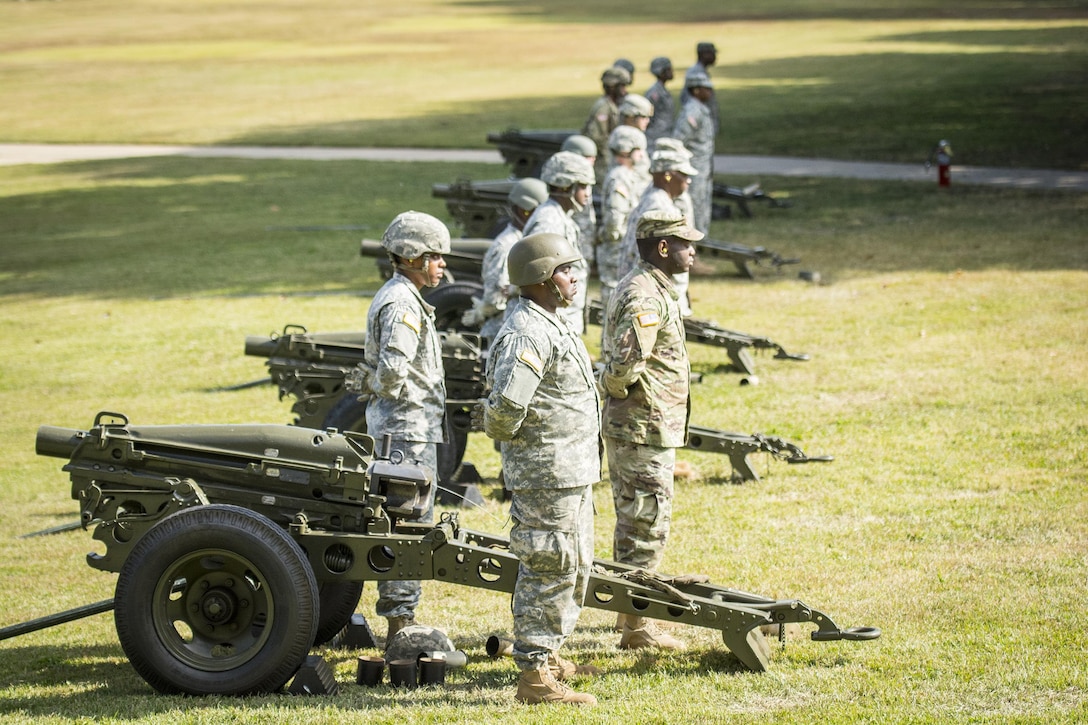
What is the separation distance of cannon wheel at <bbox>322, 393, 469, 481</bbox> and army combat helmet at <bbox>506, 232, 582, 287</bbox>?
2926mm

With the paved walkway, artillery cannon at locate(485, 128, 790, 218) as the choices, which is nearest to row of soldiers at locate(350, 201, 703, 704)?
artillery cannon at locate(485, 128, 790, 218)

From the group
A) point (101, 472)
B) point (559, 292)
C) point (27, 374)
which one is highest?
point (559, 292)

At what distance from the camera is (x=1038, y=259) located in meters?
17.2

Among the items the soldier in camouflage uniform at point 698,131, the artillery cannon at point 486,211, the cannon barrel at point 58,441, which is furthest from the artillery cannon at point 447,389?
the soldier in camouflage uniform at point 698,131

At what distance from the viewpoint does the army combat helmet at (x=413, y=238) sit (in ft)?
24.7

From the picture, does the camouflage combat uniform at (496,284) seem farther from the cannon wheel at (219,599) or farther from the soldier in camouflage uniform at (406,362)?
the cannon wheel at (219,599)

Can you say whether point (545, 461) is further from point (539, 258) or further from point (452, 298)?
point (452, 298)

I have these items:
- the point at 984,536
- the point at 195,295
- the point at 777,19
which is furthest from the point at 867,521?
the point at 777,19

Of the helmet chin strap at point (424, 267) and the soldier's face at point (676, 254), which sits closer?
the soldier's face at point (676, 254)

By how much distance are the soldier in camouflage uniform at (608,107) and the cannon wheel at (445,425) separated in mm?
8884

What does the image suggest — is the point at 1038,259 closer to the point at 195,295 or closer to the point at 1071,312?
the point at 1071,312

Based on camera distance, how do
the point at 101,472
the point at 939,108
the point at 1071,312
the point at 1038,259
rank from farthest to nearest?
1. the point at 939,108
2. the point at 1038,259
3. the point at 1071,312
4. the point at 101,472

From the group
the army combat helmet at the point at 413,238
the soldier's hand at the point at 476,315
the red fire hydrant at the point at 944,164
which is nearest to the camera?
the army combat helmet at the point at 413,238

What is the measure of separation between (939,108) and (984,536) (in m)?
24.8
